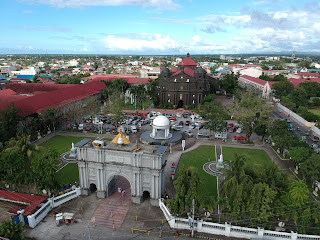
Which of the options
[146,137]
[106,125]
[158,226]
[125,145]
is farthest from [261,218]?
[106,125]

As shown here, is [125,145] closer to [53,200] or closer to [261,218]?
[53,200]

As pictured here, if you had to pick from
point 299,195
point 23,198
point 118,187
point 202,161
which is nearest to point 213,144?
point 202,161

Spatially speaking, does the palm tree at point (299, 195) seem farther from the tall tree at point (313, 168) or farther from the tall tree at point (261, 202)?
the tall tree at point (313, 168)

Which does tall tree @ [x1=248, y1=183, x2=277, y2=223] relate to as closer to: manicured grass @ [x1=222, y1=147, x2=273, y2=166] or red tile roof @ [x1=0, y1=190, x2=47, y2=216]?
manicured grass @ [x1=222, y1=147, x2=273, y2=166]

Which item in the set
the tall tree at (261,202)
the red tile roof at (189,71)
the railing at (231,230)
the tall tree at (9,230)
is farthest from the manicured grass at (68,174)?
the red tile roof at (189,71)

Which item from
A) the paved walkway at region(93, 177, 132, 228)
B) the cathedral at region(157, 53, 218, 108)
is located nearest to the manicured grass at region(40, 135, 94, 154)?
the paved walkway at region(93, 177, 132, 228)

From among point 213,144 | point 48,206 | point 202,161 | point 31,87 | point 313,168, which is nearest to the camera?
point 48,206

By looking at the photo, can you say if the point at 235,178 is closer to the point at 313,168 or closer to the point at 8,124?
the point at 313,168
